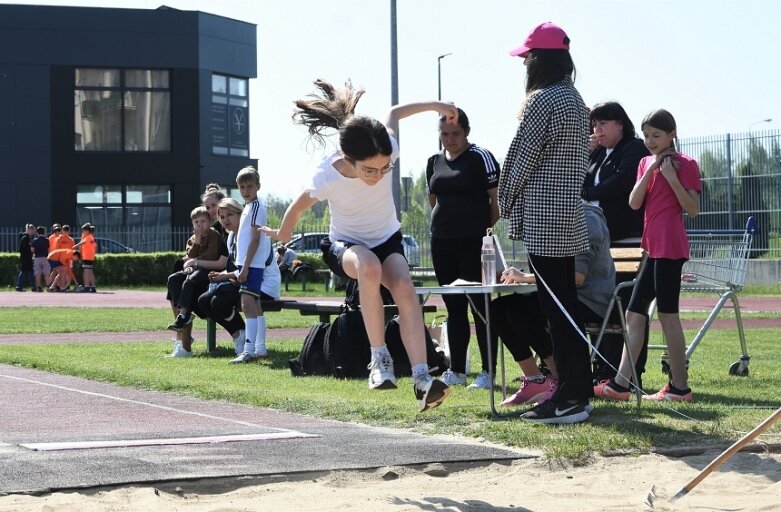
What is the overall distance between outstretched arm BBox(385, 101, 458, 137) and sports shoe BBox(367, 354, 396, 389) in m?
1.36

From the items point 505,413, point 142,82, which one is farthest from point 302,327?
point 142,82

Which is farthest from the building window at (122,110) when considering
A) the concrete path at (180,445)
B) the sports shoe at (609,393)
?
the sports shoe at (609,393)

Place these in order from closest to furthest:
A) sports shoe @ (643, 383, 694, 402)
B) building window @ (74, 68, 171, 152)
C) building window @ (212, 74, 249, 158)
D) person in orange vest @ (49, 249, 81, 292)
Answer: sports shoe @ (643, 383, 694, 402), person in orange vest @ (49, 249, 81, 292), building window @ (74, 68, 171, 152), building window @ (212, 74, 249, 158)

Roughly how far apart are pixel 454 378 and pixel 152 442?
3.74 meters

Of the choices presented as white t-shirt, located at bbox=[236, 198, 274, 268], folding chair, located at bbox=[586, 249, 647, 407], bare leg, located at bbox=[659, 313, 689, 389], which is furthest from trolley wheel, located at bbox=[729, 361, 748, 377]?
white t-shirt, located at bbox=[236, 198, 274, 268]

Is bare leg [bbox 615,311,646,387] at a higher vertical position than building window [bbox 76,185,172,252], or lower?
lower

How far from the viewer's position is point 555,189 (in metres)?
7.69

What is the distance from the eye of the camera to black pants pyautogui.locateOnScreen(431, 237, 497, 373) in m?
9.99

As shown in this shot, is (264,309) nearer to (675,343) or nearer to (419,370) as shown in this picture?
(675,343)

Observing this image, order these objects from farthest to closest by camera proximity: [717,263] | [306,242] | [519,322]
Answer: [306,242], [717,263], [519,322]

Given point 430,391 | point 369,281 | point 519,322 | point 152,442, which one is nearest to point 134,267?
point 519,322

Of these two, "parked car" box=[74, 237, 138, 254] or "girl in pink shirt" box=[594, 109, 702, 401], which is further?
"parked car" box=[74, 237, 138, 254]

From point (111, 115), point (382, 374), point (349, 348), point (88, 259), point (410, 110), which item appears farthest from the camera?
point (111, 115)

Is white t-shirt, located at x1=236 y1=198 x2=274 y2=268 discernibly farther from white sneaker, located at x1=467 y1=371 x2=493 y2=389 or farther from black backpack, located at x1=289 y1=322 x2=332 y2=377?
white sneaker, located at x1=467 y1=371 x2=493 y2=389
